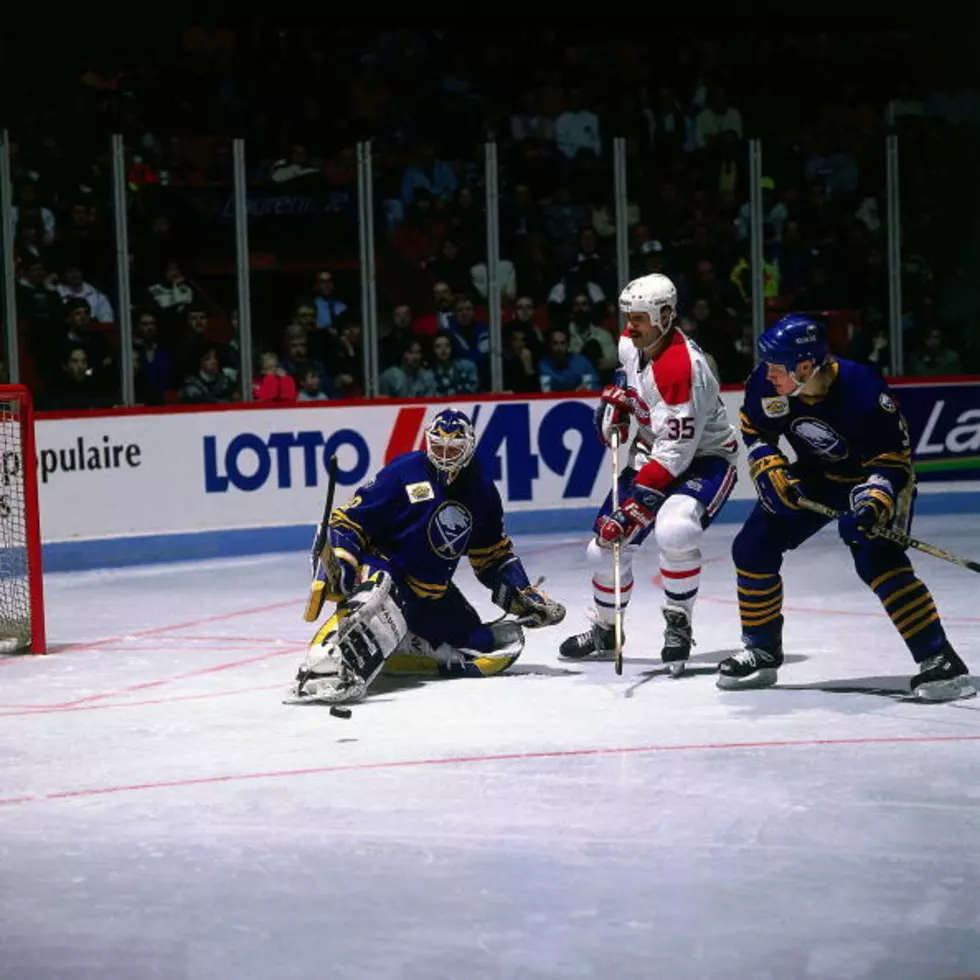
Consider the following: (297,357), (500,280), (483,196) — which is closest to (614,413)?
(297,357)

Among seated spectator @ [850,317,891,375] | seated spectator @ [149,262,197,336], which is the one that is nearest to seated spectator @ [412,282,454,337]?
seated spectator @ [149,262,197,336]

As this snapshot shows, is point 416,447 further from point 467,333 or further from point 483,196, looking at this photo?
point 483,196

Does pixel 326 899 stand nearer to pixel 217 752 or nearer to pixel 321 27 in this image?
pixel 217 752

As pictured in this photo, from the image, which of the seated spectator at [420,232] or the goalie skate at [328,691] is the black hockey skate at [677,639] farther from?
the seated spectator at [420,232]

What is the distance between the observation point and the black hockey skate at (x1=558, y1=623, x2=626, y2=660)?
7.03 metres

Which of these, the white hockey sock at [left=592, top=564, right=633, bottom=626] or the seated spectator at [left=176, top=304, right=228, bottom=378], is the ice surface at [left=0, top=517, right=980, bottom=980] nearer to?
the white hockey sock at [left=592, top=564, right=633, bottom=626]

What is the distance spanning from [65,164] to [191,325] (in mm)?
1226

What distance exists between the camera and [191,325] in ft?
35.2

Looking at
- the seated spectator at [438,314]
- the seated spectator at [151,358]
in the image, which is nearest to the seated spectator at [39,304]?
the seated spectator at [151,358]

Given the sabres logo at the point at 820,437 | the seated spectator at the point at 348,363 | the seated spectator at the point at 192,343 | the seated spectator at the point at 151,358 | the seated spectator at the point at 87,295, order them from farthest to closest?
the seated spectator at the point at 348,363 → the seated spectator at the point at 192,343 → the seated spectator at the point at 151,358 → the seated spectator at the point at 87,295 → the sabres logo at the point at 820,437

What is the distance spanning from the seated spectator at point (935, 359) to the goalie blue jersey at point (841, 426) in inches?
241

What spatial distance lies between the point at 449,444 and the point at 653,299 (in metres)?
0.88

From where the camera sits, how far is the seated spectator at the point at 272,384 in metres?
10.6

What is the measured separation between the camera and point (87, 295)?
34.1 ft
